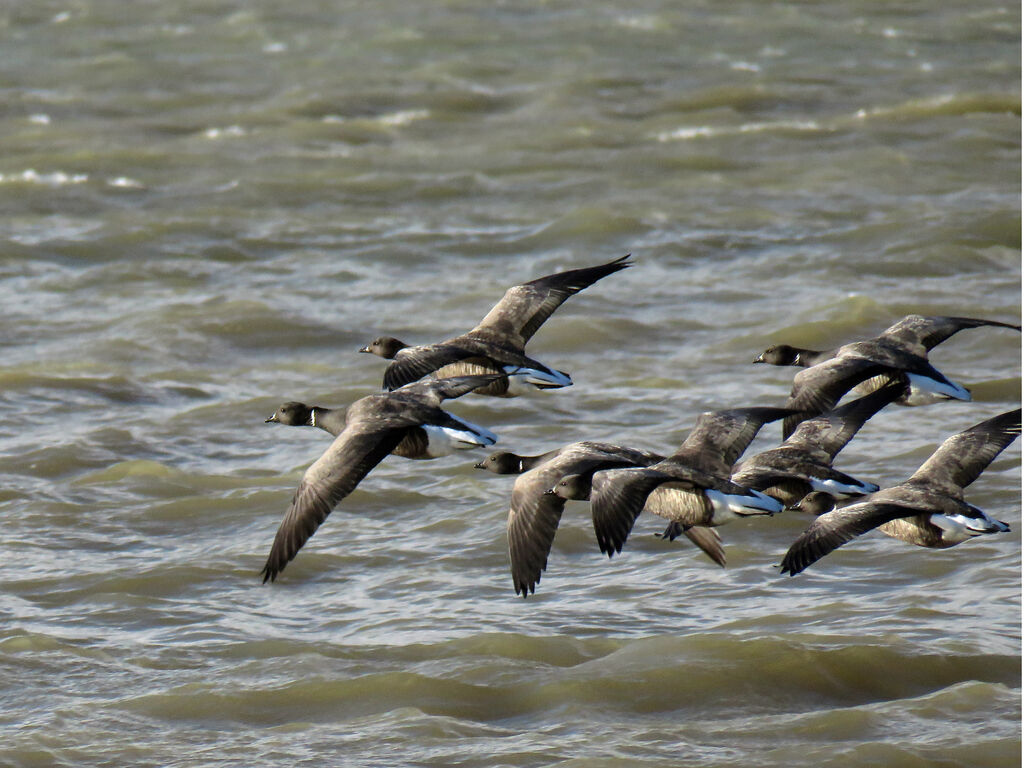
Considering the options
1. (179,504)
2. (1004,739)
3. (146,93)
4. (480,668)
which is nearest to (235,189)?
(146,93)

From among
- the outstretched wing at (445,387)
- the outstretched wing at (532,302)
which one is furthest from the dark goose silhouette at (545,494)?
the outstretched wing at (532,302)

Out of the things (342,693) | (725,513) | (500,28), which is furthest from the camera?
(500,28)

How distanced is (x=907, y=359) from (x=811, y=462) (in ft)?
2.74

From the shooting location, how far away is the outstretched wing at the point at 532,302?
9.50 m

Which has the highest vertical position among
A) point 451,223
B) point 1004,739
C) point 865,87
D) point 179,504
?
point 865,87

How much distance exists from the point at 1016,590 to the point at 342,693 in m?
4.44

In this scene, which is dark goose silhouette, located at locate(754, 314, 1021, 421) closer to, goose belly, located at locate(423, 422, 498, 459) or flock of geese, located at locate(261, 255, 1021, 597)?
flock of geese, located at locate(261, 255, 1021, 597)

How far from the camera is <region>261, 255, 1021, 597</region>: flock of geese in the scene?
7.84 metres

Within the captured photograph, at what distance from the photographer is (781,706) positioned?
1062cm

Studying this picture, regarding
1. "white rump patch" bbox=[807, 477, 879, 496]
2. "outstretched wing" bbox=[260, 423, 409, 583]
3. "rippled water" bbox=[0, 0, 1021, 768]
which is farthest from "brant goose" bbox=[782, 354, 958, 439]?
"rippled water" bbox=[0, 0, 1021, 768]

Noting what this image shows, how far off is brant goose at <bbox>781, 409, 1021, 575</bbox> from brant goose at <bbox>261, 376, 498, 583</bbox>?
153cm

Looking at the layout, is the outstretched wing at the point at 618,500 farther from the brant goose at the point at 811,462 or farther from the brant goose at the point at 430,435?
the brant goose at the point at 430,435

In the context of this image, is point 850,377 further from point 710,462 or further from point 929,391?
point 710,462

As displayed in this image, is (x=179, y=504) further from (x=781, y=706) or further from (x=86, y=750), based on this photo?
(x=781, y=706)
